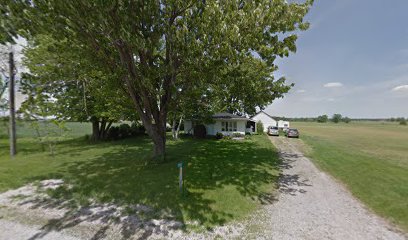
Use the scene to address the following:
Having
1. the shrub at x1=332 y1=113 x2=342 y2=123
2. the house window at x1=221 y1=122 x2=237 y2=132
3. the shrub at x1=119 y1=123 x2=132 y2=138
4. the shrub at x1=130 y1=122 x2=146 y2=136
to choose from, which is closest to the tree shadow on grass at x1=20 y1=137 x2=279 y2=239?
the shrub at x1=119 y1=123 x2=132 y2=138

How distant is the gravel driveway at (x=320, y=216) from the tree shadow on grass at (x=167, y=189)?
0.68 metres

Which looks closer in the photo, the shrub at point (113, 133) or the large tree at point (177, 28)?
the large tree at point (177, 28)

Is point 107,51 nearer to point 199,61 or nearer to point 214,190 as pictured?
point 199,61

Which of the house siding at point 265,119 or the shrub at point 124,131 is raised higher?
the house siding at point 265,119

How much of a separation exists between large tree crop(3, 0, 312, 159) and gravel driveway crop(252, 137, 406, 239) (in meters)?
4.67

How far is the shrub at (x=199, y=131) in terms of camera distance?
2564cm

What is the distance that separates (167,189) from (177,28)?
17.9 feet

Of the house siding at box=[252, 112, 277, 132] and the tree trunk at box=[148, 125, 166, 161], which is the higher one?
the house siding at box=[252, 112, 277, 132]

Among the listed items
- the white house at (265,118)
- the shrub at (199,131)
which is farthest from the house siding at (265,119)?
the shrub at (199,131)

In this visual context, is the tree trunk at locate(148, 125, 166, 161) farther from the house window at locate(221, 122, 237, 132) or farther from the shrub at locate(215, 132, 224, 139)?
the house window at locate(221, 122, 237, 132)

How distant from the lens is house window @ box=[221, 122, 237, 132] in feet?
87.6

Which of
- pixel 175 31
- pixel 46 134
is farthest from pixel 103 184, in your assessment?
pixel 175 31

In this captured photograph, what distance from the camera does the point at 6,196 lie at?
616 centimetres

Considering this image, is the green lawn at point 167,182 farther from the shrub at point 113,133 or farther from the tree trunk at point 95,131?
the shrub at point 113,133
